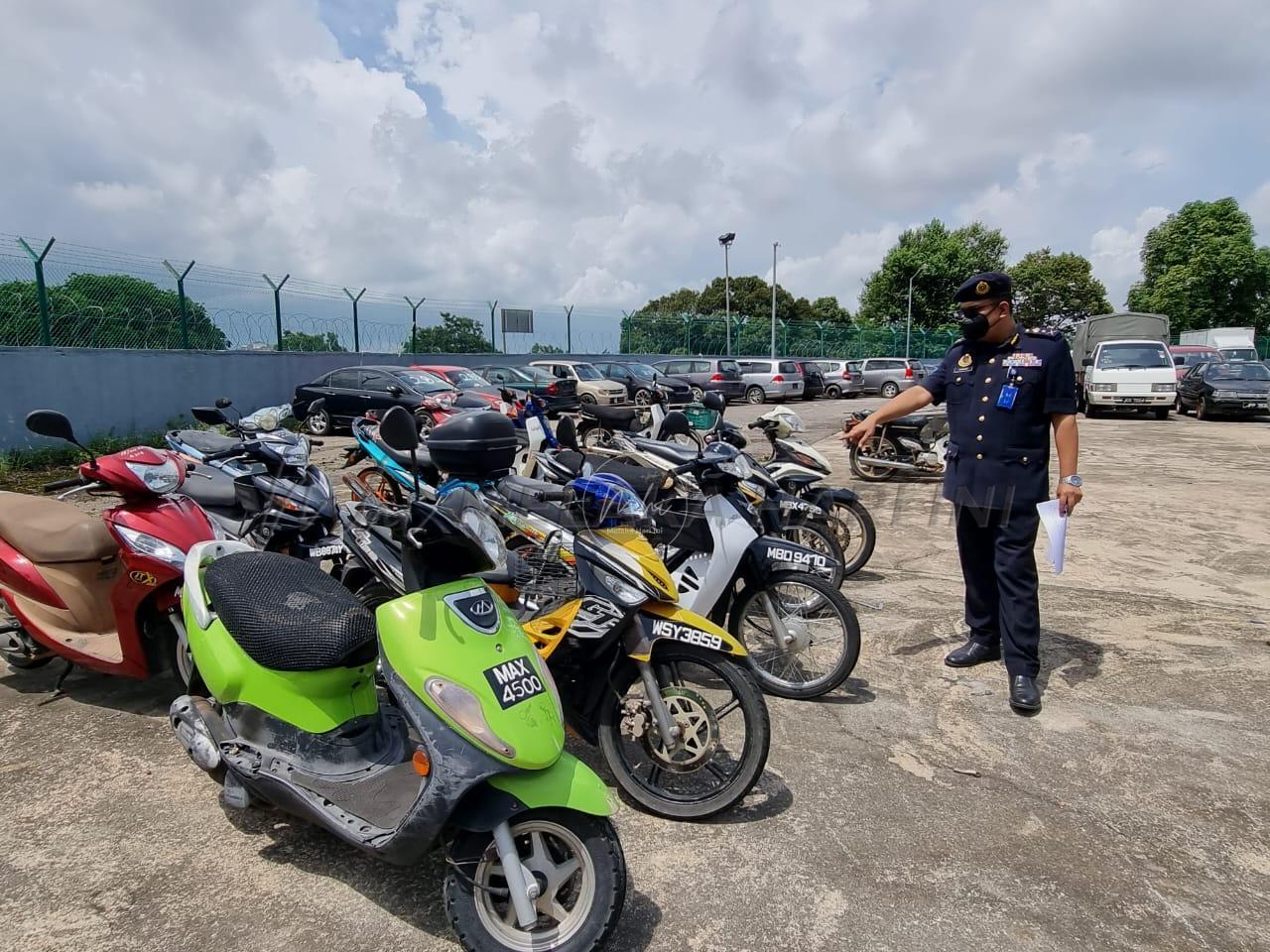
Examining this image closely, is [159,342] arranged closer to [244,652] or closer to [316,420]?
[316,420]

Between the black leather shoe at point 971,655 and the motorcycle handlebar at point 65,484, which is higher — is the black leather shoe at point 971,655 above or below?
below

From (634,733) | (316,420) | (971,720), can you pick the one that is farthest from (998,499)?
(316,420)

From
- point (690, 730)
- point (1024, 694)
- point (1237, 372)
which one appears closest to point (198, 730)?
point (690, 730)

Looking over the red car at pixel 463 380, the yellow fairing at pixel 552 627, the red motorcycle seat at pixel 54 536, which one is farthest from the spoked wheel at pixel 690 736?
the red car at pixel 463 380

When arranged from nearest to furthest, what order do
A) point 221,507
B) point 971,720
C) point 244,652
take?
point 244,652
point 971,720
point 221,507

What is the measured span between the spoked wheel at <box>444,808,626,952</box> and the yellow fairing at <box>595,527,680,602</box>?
85cm

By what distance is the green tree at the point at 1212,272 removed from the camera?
154 ft

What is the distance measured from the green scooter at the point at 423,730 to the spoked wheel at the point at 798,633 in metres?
1.64

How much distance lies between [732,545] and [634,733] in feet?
3.76

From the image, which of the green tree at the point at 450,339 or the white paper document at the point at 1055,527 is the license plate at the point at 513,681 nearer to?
the white paper document at the point at 1055,527

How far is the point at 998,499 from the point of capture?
367cm

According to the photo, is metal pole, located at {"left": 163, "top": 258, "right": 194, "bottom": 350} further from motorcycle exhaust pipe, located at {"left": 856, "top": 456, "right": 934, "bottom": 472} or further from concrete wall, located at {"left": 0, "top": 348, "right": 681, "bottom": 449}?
motorcycle exhaust pipe, located at {"left": 856, "top": 456, "right": 934, "bottom": 472}

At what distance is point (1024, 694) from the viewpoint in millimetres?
3539

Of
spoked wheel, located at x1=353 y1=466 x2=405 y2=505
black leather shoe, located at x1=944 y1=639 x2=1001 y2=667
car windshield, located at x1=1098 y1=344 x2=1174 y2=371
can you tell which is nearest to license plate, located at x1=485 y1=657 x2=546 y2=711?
black leather shoe, located at x1=944 y1=639 x2=1001 y2=667
